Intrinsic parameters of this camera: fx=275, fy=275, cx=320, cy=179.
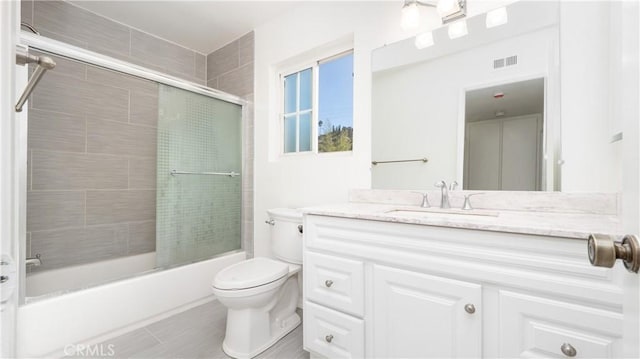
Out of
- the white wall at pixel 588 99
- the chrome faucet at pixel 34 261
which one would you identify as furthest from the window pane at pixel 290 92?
the chrome faucet at pixel 34 261

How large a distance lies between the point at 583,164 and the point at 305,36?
1873 mm

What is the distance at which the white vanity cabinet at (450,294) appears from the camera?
803 millimetres

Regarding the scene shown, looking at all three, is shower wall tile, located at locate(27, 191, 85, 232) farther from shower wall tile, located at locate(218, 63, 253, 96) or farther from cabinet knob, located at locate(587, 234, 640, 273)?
cabinet knob, located at locate(587, 234, 640, 273)

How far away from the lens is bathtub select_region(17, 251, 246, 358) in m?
1.37

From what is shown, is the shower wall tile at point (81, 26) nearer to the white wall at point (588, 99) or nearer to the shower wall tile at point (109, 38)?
the shower wall tile at point (109, 38)

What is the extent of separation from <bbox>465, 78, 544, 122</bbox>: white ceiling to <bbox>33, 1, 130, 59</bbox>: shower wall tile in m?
2.75

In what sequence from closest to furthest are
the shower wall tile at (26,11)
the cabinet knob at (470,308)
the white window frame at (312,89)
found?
the cabinet knob at (470,308) < the shower wall tile at (26,11) < the white window frame at (312,89)

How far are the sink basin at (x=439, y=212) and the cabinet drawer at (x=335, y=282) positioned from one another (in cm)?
34

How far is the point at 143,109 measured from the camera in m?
2.46

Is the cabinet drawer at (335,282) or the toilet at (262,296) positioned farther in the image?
the toilet at (262,296)

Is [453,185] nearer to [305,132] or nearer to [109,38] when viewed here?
[305,132]

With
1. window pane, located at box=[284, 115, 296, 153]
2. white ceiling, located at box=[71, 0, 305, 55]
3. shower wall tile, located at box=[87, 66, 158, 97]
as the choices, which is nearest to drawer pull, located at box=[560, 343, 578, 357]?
window pane, located at box=[284, 115, 296, 153]

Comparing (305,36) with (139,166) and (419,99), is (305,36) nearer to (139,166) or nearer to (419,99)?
(419,99)

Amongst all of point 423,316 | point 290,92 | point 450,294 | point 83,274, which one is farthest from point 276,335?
point 290,92
